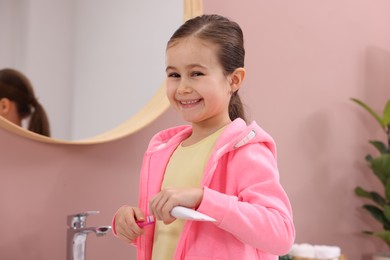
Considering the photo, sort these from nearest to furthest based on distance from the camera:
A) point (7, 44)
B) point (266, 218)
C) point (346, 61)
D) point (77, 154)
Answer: point (266, 218) < point (7, 44) < point (77, 154) < point (346, 61)

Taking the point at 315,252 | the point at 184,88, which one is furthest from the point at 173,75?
the point at 315,252

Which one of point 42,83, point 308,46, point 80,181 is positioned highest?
point 308,46

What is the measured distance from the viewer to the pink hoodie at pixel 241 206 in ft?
2.68

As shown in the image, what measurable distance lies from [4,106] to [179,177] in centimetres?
45

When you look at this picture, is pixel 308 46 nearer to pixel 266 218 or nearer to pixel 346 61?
pixel 346 61

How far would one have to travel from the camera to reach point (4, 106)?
1181 millimetres

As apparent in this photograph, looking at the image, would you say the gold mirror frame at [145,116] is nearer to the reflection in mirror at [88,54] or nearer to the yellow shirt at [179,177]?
the reflection in mirror at [88,54]

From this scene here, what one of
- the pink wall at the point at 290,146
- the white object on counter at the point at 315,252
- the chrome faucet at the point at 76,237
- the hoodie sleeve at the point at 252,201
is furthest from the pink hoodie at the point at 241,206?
the white object on counter at the point at 315,252

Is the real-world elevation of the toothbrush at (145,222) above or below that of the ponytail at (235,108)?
below

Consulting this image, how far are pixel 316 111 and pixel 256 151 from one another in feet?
3.50

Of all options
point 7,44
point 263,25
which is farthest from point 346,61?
point 7,44

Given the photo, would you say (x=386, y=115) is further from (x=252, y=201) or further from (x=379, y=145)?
(x=252, y=201)

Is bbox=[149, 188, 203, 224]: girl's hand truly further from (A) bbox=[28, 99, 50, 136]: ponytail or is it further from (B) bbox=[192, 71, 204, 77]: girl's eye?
(A) bbox=[28, 99, 50, 136]: ponytail

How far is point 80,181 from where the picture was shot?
4.33 ft
